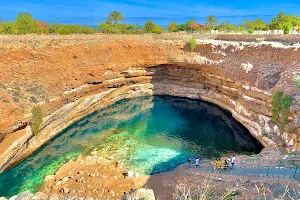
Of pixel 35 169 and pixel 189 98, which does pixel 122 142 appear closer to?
pixel 35 169

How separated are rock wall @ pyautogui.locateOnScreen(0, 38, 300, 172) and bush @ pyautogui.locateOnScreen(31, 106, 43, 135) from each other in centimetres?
46

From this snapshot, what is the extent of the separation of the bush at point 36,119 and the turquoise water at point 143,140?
2.22 metres

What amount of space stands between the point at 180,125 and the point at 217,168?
13998 mm

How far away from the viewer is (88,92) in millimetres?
38500

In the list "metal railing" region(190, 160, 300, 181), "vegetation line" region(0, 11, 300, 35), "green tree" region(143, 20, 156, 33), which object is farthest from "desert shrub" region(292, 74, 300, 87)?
"green tree" region(143, 20, 156, 33)

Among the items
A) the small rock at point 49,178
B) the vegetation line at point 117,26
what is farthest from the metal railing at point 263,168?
the vegetation line at point 117,26

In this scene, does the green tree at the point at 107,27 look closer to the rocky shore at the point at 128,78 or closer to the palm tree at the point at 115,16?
the palm tree at the point at 115,16

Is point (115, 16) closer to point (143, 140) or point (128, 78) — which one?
point (128, 78)

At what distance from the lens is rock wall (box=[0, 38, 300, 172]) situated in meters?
28.0

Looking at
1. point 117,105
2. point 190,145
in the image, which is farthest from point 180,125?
point 117,105

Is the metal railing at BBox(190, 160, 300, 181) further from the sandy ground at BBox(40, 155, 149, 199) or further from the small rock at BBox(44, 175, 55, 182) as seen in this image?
the small rock at BBox(44, 175, 55, 182)

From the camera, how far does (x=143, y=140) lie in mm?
31500

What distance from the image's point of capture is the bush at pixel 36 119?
28250mm

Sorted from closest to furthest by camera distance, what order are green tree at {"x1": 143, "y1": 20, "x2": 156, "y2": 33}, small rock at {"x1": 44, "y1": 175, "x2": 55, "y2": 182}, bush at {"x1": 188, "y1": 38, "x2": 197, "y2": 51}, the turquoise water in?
small rock at {"x1": 44, "y1": 175, "x2": 55, "y2": 182}, the turquoise water, bush at {"x1": 188, "y1": 38, "x2": 197, "y2": 51}, green tree at {"x1": 143, "y1": 20, "x2": 156, "y2": 33}
